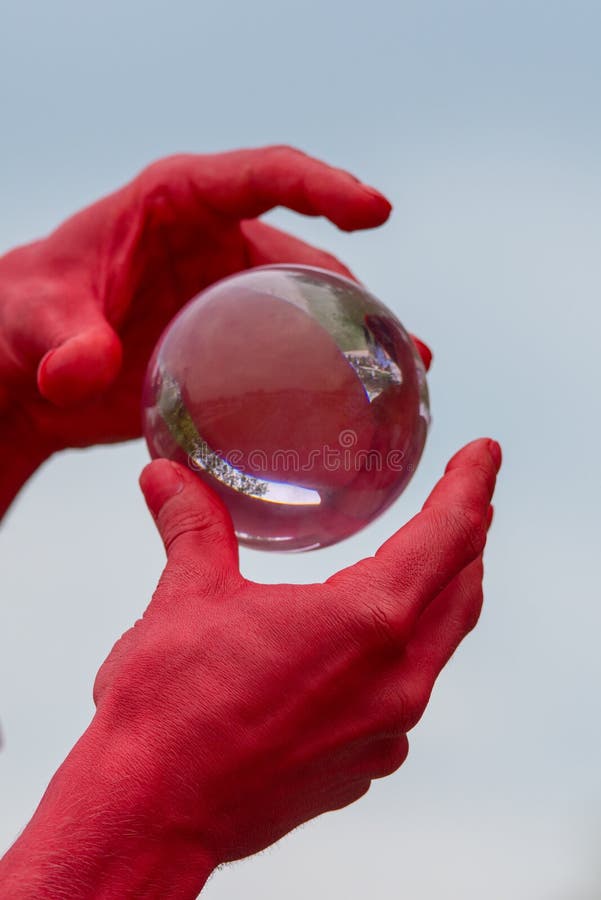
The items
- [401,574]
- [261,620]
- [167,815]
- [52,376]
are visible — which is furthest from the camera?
[52,376]

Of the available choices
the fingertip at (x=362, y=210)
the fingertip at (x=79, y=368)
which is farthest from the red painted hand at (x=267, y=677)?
the fingertip at (x=362, y=210)

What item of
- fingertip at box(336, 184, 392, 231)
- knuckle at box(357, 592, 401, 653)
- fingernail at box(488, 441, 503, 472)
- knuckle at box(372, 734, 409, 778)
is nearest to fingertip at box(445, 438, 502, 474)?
fingernail at box(488, 441, 503, 472)

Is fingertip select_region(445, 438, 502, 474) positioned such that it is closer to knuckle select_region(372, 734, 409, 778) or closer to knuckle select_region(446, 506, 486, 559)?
knuckle select_region(446, 506, 486, 559)

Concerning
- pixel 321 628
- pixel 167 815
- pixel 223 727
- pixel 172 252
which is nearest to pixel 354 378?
pixel 321 628

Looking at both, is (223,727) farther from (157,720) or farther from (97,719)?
(97,719)

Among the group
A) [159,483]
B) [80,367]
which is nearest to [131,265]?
[80,367]

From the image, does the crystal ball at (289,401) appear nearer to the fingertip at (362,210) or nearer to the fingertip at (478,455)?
the fingertip at (478,455)
